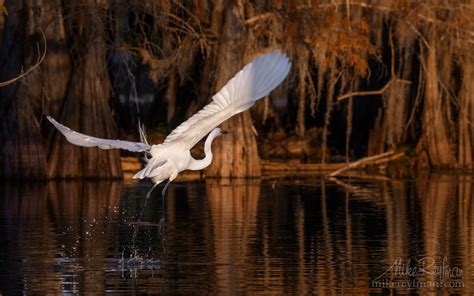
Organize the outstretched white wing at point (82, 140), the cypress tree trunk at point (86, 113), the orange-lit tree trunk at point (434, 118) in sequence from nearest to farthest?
the outstretched white wing at point (82, 140), the cypress tree trunk at point (86, 113), the orange-lit tree trunk at point (434, 118)

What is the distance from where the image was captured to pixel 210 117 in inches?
569

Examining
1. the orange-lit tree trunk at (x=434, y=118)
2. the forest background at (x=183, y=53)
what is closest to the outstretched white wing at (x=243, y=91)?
the forest background at (x=183, y=53)

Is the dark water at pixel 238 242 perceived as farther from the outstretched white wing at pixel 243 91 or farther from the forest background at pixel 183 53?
the forest background at pixel 183 53

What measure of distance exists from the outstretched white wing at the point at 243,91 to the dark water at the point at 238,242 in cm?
153

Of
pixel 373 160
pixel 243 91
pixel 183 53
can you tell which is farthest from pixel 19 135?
pixel 243 91

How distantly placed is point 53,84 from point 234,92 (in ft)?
54.0

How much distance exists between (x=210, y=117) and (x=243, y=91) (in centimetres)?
51

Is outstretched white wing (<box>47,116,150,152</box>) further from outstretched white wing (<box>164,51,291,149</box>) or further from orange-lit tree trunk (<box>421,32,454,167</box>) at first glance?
orange-lit tree trunk (<box>421,32,454,167</box>)

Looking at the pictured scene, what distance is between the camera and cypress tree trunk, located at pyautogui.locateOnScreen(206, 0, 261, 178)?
98.5ft

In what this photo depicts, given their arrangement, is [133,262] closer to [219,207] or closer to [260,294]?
[260,294]

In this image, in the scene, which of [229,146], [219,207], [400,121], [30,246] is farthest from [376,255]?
[400,121]

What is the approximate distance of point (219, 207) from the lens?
21.9m

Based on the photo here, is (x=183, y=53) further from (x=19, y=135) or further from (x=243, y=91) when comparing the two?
(x=243, y=91)

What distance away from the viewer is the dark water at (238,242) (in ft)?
41.8
